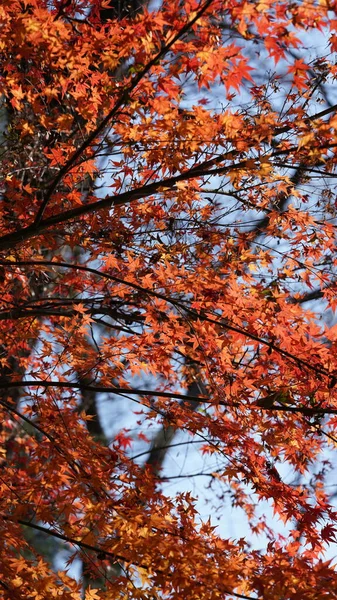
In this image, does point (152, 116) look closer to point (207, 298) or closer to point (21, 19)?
point (21, 19)

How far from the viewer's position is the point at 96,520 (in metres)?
4.04

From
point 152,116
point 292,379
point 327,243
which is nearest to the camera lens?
point 152,116

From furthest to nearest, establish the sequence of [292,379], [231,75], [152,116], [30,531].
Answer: [30,531] → [292,379] → [152,116] → [231,75]

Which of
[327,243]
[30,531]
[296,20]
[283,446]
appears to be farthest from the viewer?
[30,531]

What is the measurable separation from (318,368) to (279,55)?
178cm

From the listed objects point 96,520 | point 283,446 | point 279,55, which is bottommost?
point 96,520

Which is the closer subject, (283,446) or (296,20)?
(296,20)

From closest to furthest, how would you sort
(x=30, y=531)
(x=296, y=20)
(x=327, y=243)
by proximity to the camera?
(x=296, y=20) < (x=327, y=243) < (x=30, y=531)

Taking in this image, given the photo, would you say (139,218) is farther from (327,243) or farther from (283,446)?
→ (283,446)

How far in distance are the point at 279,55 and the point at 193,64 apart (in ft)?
1.61

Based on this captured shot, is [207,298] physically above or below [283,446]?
above

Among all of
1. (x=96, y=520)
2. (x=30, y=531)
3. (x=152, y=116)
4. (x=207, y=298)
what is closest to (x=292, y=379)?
(x=207, y=298)

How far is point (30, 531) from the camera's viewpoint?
1102 cm

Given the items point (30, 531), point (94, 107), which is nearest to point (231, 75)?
point (94, 107)
